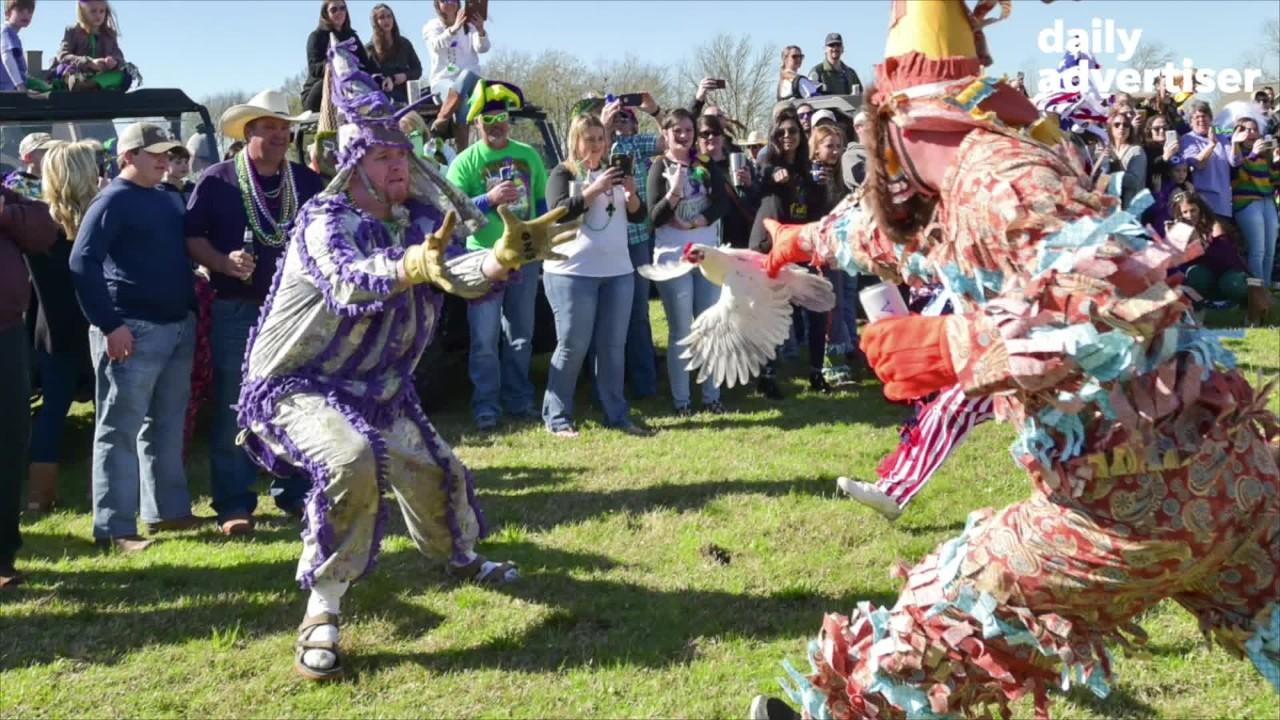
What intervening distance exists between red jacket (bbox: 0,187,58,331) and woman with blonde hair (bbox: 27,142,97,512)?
3.42ft

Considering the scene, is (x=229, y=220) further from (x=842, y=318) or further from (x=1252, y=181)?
(x=1252, y=181)

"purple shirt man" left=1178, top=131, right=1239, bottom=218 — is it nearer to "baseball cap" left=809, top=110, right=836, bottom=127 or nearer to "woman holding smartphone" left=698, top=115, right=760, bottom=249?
"baseball cap" left=809, top=110, right=836, bottom=127

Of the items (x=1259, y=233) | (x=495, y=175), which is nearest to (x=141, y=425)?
(x=495, y=175)

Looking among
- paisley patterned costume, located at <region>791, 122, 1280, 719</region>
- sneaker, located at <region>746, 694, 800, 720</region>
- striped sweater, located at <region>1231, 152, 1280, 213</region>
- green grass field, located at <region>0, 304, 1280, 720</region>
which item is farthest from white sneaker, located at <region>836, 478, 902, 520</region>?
striped sweater, located at <region>1231, 152, 1280, 213</region>


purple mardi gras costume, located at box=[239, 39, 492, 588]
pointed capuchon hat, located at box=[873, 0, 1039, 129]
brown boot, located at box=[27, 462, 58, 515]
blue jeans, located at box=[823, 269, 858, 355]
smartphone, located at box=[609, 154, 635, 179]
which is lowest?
brown boot, located at box=[27, 462, 58, 515]

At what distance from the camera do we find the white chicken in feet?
11.9

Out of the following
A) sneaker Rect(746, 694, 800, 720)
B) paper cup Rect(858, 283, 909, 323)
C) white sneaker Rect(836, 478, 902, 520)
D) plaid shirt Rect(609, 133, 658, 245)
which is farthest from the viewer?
plaid shirt Rect(609, 133, 658, 245)

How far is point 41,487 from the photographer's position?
6402 millimetres

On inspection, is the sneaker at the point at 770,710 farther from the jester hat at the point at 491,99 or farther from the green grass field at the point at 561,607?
the jester hat at the point at 491,99

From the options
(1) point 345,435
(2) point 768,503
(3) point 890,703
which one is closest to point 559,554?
(2) point 768,503

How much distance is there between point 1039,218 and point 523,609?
2953mm

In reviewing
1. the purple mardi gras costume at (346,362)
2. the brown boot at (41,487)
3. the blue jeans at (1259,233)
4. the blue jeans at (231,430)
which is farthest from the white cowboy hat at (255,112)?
the blue jeans at (1259,233)

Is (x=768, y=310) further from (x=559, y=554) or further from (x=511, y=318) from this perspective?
(x=511, y=318)

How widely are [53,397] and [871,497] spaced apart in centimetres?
410
